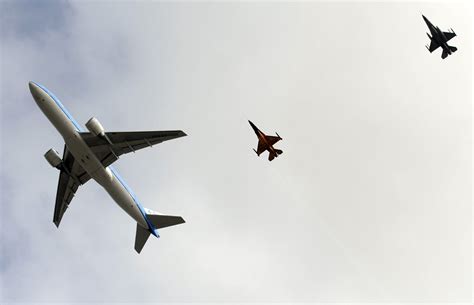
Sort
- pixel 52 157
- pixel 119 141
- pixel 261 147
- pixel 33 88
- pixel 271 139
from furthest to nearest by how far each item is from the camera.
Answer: pixel 261 147 < pixel 271 139 < pixel 52 157 < pixel 119 141 < pixel 33 88

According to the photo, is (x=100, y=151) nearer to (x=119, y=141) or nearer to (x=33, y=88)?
(x=119, y=141)

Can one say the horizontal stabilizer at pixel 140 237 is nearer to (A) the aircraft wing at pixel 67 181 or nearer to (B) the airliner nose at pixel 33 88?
(A) the aircraft wing at pixel 67 181

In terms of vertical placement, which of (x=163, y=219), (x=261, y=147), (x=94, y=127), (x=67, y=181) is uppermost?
(x=261, y=147)

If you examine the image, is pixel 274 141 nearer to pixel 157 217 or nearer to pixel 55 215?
pixel 157 217

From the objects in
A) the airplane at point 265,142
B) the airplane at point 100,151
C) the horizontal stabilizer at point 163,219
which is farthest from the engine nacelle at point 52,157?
the airplane at point 265,142

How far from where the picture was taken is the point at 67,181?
240 ft

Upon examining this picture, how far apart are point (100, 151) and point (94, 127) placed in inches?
137

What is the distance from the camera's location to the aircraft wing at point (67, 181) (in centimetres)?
7119

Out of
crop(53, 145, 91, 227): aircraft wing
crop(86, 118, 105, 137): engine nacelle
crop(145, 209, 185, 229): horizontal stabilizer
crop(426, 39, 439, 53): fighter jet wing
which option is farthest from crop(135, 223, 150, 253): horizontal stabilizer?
crop(426, 39, 439, 53): fighter jet wing

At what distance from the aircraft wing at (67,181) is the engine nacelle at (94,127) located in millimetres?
9305

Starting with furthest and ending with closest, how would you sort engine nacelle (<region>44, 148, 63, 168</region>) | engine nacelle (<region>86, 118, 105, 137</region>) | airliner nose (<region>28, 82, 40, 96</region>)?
1. engine nacelle (<region>44, 148, 63, 168</region>)
2. engine nacelle (<region>86, 118, 105, 137</region>)
3. airliner nose (<region>28, 82, 40, 96</region>)

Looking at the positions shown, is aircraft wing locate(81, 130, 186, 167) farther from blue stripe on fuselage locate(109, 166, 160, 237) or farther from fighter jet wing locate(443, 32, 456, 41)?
fighter jet wing locate(443, 32, 456, 41)

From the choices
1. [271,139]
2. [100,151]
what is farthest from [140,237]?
[271,139]

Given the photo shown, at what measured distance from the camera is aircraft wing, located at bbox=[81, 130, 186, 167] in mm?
62406
